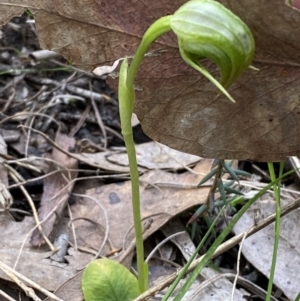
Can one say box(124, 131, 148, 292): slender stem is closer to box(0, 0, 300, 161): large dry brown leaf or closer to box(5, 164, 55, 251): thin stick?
box(0, 0, 300, 161): large dry brown leaf

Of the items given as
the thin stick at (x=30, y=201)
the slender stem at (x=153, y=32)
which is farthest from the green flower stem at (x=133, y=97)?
the thin stick at (x=30, y=201)

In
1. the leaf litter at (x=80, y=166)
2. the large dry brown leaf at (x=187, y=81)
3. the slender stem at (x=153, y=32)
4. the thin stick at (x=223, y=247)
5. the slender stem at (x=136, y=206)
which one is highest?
the slender stem at (x=153, y=32)

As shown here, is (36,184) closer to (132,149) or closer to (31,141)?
(31,141)

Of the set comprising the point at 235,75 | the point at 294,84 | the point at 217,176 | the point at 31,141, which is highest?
the point at 235,75

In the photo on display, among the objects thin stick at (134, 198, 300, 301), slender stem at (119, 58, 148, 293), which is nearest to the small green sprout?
slender stem at (119, 58, 148, 293)

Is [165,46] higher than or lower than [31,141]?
higher

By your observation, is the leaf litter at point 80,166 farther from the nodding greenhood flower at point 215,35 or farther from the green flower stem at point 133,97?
the nodding greenhood flower at point 215,35

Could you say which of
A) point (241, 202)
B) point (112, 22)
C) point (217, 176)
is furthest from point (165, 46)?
point (241, 202)
